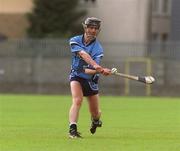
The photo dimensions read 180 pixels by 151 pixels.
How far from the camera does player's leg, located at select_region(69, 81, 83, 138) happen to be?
50.9ft

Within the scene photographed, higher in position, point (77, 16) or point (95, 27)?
point (95, 27)

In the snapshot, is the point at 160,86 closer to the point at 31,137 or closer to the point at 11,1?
the point at 11,1

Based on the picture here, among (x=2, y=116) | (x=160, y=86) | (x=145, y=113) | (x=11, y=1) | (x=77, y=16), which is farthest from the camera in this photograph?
(x=11, y=1)

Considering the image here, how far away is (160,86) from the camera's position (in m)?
44.2

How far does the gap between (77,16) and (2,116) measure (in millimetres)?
28068

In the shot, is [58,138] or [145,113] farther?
[145,113]

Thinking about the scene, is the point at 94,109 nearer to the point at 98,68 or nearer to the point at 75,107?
the point at 75,107

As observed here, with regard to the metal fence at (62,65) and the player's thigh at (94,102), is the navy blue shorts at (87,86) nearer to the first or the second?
the player's thigh at (94,102)

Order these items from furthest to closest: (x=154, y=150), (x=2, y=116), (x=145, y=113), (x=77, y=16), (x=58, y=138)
Answer: (x=77, y=16), (x=145, y=113), (x=2, y=116), (x=58, y=138), (x=154, y=150)

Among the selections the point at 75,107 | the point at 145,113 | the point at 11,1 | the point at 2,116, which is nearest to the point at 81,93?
the point at 75,107

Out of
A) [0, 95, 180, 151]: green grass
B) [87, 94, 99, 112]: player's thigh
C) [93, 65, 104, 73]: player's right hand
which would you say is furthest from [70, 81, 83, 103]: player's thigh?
[0, 95, 180, 151]: green grass

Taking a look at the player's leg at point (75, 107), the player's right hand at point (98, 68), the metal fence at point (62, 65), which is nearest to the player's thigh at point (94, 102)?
the player's leg at point (75, 107)

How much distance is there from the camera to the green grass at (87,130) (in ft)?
46.3

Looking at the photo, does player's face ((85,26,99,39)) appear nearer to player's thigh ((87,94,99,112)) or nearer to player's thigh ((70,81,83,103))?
player's thigh ((70,81,83,103))
